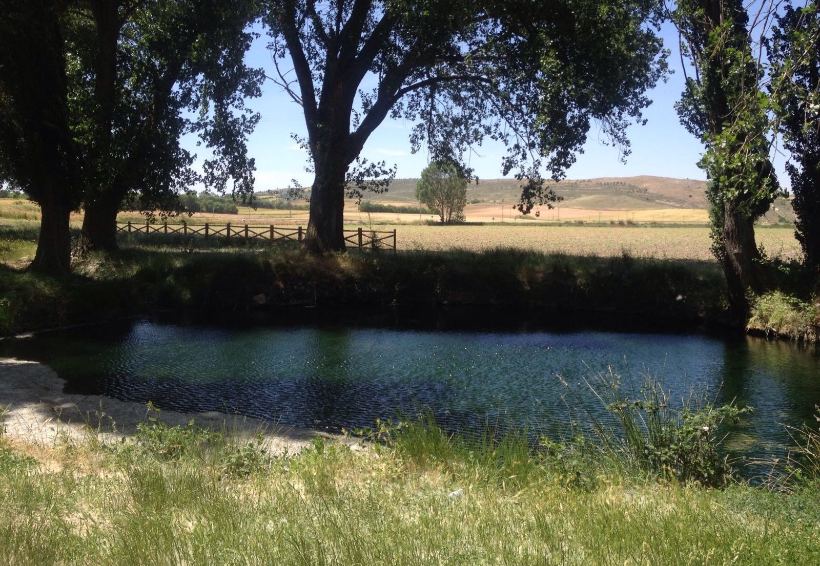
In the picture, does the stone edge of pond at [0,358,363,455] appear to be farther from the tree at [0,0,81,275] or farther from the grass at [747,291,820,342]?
the grass at [747,291,820,342]

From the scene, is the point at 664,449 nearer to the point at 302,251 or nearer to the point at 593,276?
the point at 593,276

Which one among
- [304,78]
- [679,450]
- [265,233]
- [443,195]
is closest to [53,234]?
[304,78]

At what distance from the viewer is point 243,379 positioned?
1458 cm

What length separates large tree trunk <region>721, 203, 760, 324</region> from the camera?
20906mm

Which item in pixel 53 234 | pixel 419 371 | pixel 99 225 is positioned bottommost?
pixel 419 371

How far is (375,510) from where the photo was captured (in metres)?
4.77

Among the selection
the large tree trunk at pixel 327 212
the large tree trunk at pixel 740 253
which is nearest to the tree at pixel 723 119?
the large tree trunk at pixel 740 253

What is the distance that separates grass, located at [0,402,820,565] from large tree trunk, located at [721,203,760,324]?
53.0ft

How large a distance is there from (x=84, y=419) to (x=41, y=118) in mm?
12642

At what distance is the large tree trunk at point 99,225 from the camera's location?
Answer: 25656 millimetres

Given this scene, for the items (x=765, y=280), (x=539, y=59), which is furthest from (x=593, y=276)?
(x=539, y=59)

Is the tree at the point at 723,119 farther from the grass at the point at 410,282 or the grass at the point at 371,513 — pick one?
the grass at the point at 371,513

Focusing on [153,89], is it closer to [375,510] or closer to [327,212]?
[327,212]

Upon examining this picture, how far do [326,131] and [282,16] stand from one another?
13.0 feet
